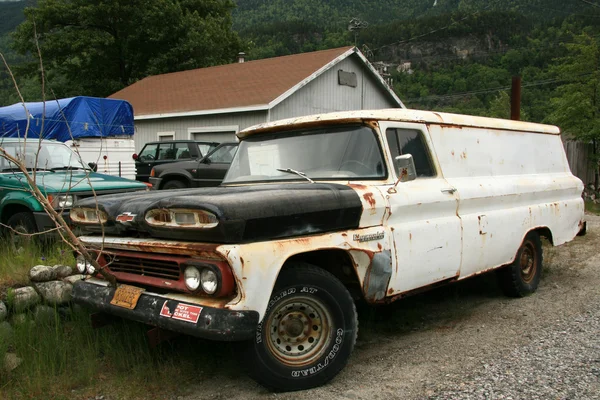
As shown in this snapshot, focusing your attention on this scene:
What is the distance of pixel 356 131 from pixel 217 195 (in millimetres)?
1427

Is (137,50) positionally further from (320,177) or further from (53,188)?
(320,177)

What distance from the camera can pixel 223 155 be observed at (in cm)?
1252

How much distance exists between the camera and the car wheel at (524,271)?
5.73 m

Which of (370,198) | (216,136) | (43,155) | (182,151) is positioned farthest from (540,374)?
(216,136)

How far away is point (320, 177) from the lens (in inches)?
169

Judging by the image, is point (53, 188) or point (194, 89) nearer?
point (53, 188)

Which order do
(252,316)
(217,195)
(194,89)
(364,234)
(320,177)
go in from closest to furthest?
(252,316) < (217,195) < (364,234) < (320,177) < (194,89)

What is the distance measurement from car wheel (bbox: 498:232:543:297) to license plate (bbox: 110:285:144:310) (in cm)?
387

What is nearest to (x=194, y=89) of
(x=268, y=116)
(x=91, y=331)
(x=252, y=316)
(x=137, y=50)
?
(x=268, y=116)

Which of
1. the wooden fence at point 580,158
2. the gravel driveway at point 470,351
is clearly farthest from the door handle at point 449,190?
the wooden fence at point 580,158

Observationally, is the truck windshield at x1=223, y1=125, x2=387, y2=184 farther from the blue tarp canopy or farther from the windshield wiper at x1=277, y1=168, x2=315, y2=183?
the blue tarp canopy

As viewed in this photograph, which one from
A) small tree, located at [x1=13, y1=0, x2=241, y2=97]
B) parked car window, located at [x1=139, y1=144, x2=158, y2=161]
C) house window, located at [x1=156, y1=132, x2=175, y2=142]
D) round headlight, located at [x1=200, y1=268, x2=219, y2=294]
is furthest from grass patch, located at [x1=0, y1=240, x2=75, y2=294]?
small tree, located at [x1=13, y1=0, x2=241, y2=97]

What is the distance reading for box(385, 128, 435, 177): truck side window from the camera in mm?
4402

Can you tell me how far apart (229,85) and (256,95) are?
2622 mm
